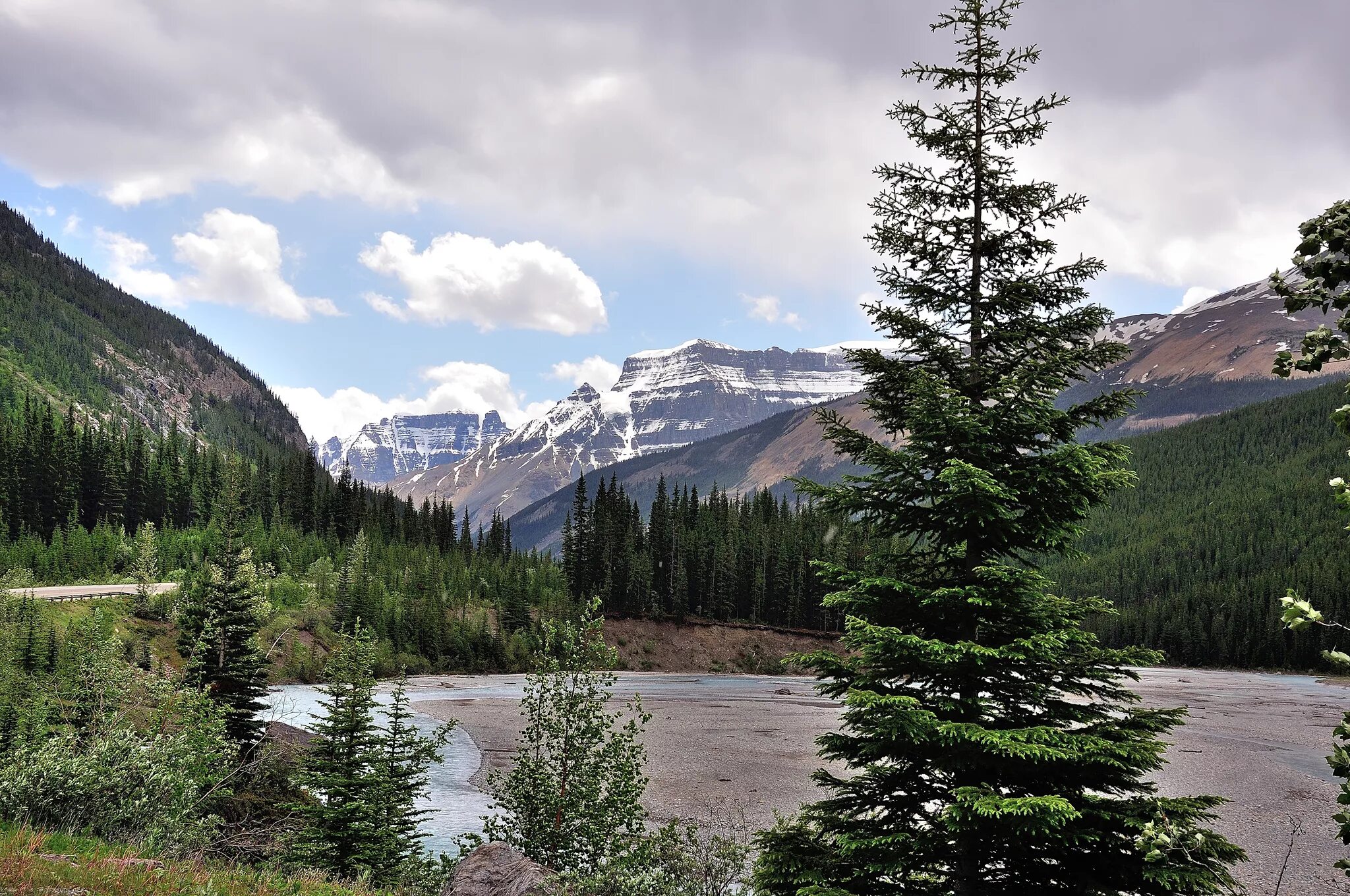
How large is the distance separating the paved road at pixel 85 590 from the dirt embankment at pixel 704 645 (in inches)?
2125

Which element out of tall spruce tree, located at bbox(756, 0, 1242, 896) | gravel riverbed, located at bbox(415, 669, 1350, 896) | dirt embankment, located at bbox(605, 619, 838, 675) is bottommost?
dirt embankment, located at bbox(605, 619, 838, 675)

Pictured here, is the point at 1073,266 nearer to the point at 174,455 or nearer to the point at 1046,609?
the point at 1046,609

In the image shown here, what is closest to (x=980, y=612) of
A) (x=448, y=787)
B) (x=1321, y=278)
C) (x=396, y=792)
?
(x=1321, y=278)

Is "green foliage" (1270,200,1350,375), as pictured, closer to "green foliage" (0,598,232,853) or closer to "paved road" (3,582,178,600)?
"green foliage" (0,598,232,853)

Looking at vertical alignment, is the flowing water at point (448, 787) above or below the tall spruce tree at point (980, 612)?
below

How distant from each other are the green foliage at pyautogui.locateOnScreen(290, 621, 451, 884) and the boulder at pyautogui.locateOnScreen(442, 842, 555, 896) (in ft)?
7.36

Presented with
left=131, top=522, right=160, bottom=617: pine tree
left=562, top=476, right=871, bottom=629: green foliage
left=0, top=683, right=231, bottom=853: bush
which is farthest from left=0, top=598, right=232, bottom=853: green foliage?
left=562, top=476, right=871, bottom=629: green foliage

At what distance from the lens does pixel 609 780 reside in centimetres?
1873

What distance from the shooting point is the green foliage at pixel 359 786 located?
18.8m

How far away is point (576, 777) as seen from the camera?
1781 cm

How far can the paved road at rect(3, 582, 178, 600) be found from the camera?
2361 inches

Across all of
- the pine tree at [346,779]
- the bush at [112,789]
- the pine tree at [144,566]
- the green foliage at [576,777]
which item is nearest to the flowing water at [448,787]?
the pine tree at [346,779]

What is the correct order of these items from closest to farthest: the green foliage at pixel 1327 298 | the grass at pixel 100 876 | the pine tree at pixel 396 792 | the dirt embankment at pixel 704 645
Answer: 1. the green foliage at pixel 1327 298
2. the grass at pixel 100 876
3. the pine tree at pixel 396 792
4. the dirt embankment at pixel 704 645

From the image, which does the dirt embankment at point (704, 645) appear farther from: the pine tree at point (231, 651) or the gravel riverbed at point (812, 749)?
the pine tree at point (231, 651)
